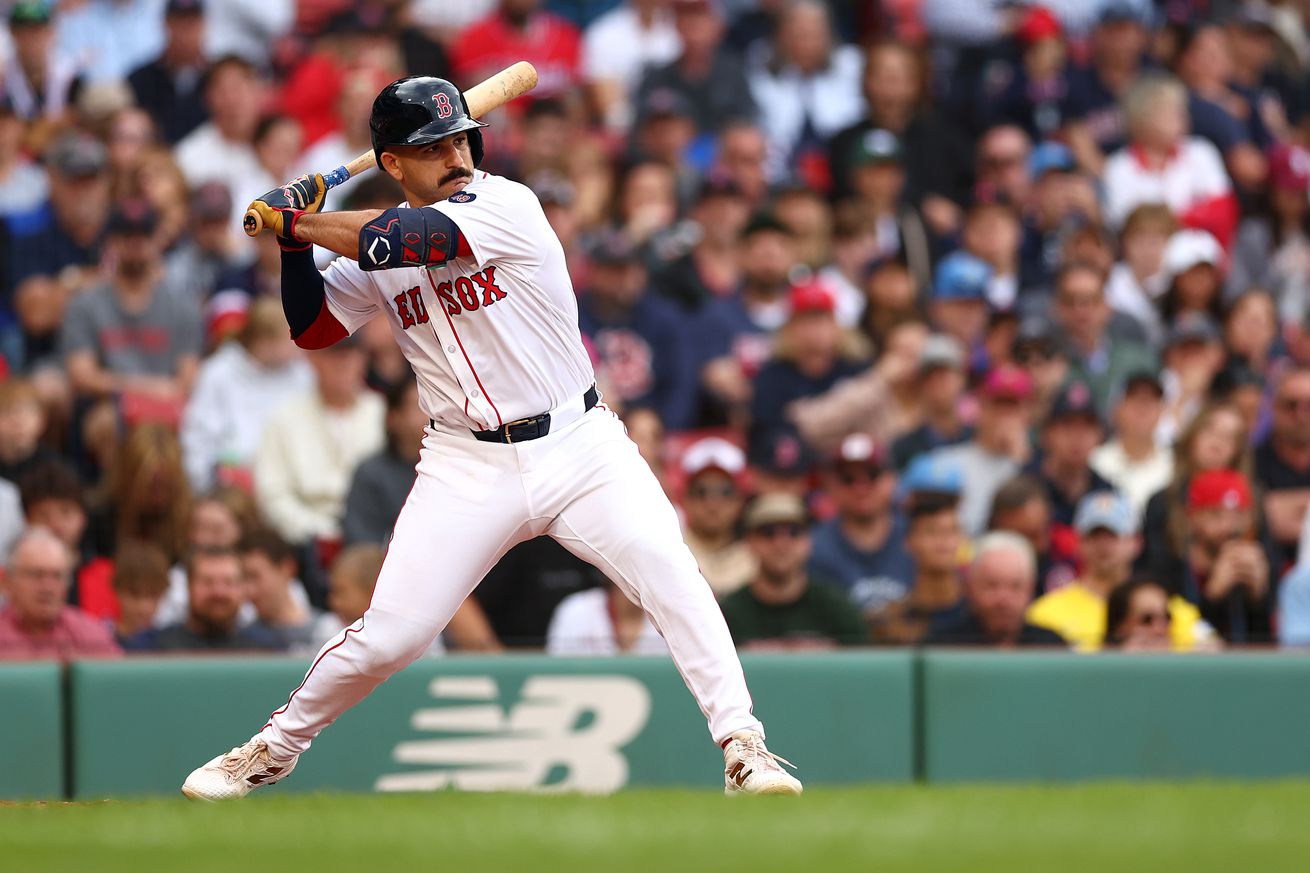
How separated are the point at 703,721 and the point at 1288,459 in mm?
3086

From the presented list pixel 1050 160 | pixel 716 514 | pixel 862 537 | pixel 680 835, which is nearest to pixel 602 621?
pixel 716 514

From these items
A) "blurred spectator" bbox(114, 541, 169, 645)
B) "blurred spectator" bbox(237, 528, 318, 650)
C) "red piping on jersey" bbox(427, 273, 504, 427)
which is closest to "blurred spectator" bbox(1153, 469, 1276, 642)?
"blurred spectator" bbox(237, 528, 318, 650)

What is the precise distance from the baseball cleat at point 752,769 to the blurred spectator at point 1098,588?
9.29 feet

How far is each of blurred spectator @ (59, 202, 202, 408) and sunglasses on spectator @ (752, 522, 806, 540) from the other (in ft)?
8.52

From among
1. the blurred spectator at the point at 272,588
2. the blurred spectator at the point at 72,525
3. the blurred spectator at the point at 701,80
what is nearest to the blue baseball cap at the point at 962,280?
the blurred spectator at the point at 701,80

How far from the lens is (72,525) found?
7578 millimetres

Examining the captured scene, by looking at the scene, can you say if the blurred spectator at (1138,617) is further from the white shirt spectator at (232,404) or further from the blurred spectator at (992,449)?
the white shirt spectator at (232,404)

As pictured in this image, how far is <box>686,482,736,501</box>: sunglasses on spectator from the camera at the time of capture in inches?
306

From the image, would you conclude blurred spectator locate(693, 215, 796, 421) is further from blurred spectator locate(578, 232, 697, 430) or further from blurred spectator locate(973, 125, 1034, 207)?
blurred spectator locate(973, 125, 1034, 207)

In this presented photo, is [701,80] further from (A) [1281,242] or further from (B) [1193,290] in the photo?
(A) [1281,242]

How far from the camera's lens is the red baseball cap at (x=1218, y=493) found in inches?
311

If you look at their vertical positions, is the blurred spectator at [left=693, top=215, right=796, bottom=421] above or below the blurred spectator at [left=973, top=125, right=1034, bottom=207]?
below

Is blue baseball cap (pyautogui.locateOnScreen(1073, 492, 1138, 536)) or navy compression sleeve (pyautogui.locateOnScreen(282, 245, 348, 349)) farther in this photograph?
blue baseball cap (pyautogui.locateOnScreen(1073, 492, 1138, 536))

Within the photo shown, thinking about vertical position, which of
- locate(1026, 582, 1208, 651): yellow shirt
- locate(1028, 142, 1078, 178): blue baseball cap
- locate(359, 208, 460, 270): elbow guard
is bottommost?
locate(1026, 582, 1208, 651): yellow shirt
